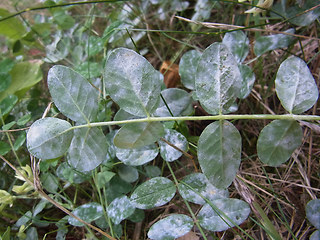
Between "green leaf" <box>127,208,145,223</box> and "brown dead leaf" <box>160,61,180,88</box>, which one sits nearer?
"green leaf" <box>127,208,145,223</box>

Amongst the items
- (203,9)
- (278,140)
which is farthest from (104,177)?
(203,9)

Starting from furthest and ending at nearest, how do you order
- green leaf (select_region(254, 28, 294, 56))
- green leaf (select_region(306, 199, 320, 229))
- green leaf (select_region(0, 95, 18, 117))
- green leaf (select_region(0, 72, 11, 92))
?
green leaf (select_region(0, 72, 11, 92)) → green leaf (select_region(0, 95, 18, 117)) → green leaf (select_region(254, 28, 294, 56)) → green leaf (select_region(306, 199, 320, 229))

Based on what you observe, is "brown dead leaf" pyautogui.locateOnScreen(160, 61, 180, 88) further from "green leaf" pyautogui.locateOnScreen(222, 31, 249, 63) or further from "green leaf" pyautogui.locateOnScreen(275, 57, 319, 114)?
"green leaf" pyautogui.locateOnScreen(275, 57, 319, 114)

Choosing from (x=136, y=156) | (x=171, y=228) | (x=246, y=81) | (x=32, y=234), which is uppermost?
(x=246, y=81)

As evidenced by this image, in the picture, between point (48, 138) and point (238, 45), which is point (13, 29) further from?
point (238, 45)

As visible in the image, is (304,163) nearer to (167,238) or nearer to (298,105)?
(298,105)

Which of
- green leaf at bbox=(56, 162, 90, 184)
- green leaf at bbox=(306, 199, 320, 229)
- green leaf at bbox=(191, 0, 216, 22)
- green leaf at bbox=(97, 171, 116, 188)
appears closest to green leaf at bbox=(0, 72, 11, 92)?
green leaf at bbox=(56, 162, 90, 184)

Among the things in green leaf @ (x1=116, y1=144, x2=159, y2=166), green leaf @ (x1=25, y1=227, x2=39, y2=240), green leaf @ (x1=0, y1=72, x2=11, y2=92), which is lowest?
green leaf @ (x1=25, y1=227, x2=39, y2=240)

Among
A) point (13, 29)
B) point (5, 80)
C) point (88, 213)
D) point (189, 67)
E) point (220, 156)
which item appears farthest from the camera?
point (13, 29)
